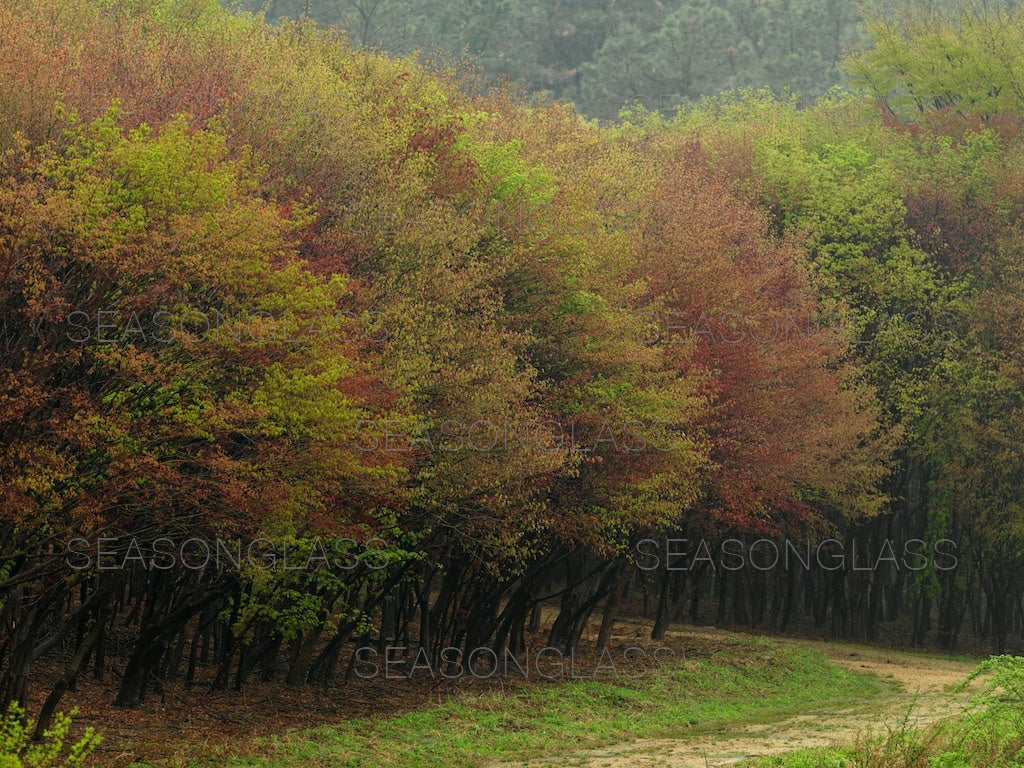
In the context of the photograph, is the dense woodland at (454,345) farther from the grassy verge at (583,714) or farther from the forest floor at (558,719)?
the grassy verge at (583,714)

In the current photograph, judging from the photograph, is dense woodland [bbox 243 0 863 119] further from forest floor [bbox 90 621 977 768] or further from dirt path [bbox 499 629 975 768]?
dirt path [bbox 499 629 975 768]

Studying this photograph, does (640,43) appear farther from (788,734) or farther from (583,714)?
(788,734)

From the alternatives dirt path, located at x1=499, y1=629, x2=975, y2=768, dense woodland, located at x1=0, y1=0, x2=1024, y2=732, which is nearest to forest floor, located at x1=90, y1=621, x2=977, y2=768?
dirt path, located at x1=499, y1=629, x2=975, y2=768

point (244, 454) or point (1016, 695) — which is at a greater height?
point (244, 454)

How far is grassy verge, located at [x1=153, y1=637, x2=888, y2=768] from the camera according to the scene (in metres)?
24.9

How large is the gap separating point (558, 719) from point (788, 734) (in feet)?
17.3

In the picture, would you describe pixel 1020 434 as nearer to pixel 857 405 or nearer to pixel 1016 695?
pixel 857 405

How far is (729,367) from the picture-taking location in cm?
4181

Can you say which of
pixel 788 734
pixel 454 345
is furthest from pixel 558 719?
pixel 454 345

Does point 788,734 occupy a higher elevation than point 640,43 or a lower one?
lower

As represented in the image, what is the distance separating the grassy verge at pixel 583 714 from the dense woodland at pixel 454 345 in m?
3.31

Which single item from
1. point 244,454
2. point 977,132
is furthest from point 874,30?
point 244,454

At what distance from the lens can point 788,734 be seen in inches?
1107

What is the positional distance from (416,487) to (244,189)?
24.8 feet
